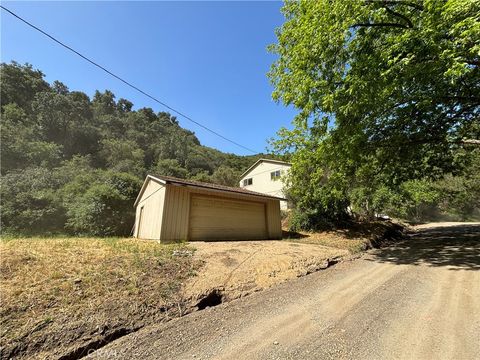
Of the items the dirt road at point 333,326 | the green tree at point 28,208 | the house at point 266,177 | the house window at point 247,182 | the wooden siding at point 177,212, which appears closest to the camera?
the dirt road at point 333,326

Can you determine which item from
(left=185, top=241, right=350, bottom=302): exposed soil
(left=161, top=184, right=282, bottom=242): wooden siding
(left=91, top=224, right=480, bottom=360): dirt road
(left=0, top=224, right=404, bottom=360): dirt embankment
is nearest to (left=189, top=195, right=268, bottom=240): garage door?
(left=161, top=184, right=282, bottom=242): wooden siding

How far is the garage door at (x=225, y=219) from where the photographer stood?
1074 centimetres

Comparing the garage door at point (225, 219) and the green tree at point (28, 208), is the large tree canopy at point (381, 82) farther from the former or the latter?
the green tree at point (28, 208)

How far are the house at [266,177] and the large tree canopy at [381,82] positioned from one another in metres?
13.9

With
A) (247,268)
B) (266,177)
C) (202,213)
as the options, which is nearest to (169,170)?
(266,177)

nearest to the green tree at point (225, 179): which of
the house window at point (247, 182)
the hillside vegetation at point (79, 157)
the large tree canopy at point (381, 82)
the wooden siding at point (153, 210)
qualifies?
the hillside vegetation at point (79, 157)

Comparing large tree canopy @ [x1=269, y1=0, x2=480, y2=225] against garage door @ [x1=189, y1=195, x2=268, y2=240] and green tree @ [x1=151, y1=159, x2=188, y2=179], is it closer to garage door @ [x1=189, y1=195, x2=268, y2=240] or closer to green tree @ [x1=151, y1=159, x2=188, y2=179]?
garage door @ [x1=189, y1=195, x2=268, y2=240]

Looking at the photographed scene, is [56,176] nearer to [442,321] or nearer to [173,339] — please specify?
[173,339]

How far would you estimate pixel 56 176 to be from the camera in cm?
2316

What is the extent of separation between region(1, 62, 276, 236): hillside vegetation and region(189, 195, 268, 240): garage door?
9005 mm

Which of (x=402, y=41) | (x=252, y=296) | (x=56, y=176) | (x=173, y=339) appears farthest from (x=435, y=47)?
(x=56, y=176)

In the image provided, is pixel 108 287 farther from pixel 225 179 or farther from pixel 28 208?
pixel 225 179

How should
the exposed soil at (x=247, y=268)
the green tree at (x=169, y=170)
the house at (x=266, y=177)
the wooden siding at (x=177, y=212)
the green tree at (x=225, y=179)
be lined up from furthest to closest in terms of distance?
the green tree at (x=169, y=170), the green tree at (x=225, y=179), the house at (x=266, y=177), the wooden siding at (x=177, y=212), the exposed soil at (x=247, y=268)

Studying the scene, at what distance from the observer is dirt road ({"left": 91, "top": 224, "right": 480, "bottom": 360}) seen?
2.84 m
